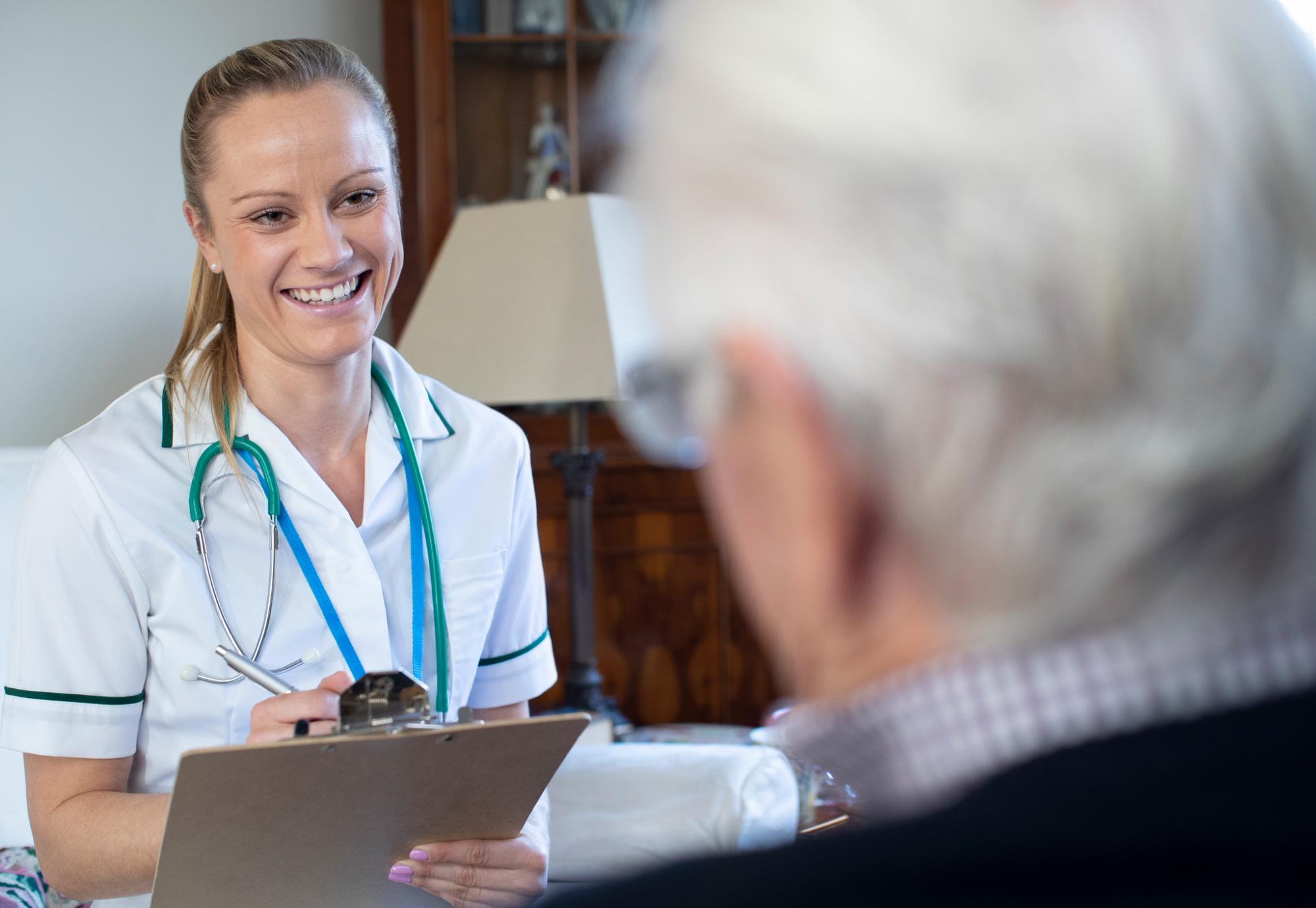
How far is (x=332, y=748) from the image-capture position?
92cm

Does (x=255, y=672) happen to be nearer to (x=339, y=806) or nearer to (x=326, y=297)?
(x=339, y=806)

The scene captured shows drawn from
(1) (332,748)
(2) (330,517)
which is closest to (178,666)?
(2) (330,517)

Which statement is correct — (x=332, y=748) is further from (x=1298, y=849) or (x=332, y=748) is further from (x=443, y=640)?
(x=1298, y=849)

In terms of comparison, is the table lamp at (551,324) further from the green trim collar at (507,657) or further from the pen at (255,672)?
the pen at (255,672)

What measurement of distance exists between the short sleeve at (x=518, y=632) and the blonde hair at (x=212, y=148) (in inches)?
13.7

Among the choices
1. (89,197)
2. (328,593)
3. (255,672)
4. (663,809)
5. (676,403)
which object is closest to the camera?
(676,403)

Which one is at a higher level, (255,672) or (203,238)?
(203,238)

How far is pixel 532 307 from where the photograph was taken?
7.18ft

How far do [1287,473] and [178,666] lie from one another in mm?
1066

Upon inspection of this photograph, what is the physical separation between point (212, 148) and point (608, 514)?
5.37 ft

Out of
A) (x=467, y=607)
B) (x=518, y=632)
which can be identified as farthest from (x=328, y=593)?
(x=518, y=632)

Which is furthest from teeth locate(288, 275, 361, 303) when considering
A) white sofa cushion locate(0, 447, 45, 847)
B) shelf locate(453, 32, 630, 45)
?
shelf locate(453, 32, 630, 45)

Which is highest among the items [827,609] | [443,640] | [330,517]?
[827,609]

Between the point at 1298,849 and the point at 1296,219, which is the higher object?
the point at 1296,219
